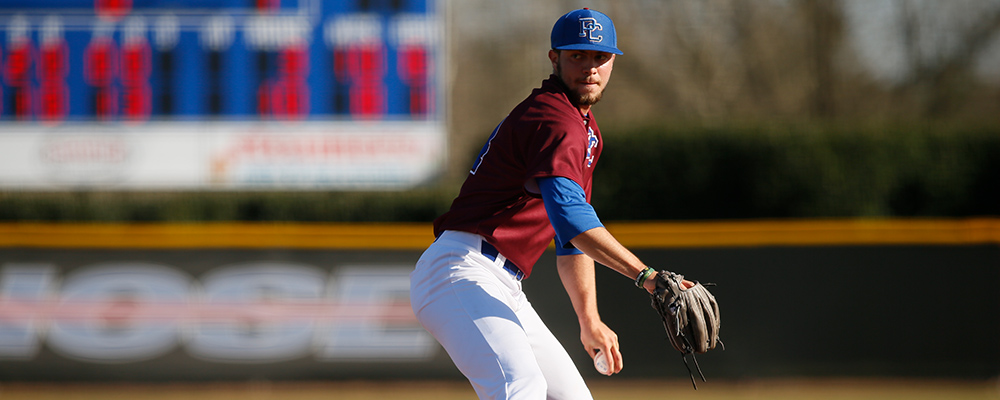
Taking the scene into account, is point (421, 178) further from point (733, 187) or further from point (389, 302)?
point (389, 302)

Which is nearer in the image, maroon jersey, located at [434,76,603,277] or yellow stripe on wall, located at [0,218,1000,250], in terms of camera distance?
maroon jersey, located at [434,76,603,277]

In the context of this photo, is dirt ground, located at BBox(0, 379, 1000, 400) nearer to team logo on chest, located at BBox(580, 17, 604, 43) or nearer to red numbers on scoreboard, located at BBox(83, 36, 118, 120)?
team logo on chest, located at BBox(580, 17, 604, 43)

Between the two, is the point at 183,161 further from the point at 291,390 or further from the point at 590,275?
the point at 590,275

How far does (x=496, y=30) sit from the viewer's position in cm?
1833

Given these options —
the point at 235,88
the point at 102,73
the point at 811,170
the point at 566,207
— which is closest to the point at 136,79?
the point at 102,73

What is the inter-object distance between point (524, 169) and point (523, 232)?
23 centimetres

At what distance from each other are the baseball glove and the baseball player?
0.06 meters

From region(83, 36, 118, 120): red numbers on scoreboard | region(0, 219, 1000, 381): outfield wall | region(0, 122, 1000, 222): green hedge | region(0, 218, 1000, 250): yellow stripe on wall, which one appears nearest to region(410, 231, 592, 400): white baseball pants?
region(0, 219, 1000, 381): outfield wall

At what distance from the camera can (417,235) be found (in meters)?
6.40

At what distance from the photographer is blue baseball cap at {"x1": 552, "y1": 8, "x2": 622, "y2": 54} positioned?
2.43 meters

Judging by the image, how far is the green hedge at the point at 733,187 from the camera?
9539 millimetres

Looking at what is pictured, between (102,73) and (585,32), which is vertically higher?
(585,32)

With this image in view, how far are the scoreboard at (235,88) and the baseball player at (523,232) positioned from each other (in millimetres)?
7961

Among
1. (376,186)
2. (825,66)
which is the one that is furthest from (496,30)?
(376,186)
